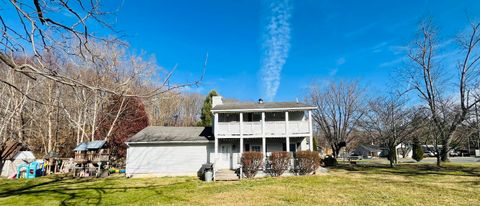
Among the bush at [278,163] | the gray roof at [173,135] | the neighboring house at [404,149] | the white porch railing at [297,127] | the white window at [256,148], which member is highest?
the white porch railing at [297,127]

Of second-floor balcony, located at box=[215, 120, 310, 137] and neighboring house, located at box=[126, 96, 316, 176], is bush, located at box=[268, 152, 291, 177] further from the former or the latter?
second-floor balcony, located at box=[215, 120, 310, 137]

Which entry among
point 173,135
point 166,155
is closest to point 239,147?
point 173,135

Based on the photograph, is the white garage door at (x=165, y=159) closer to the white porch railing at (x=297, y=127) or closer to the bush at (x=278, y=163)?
the bush at (x=278, y=163)

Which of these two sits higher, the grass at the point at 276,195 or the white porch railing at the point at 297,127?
the white porch railing at the point at 297,127

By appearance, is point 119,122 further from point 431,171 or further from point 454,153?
point 454,153

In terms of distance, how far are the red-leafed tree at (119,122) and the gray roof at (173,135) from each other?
19.7 feet

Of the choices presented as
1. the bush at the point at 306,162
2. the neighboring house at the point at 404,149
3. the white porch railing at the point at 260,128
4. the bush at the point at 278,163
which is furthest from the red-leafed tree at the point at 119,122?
the neighboring house at the point at 404,149

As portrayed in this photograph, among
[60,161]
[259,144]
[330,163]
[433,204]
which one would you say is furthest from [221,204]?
[60,161]

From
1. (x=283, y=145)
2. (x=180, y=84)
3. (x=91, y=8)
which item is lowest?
(x=283, y=145)

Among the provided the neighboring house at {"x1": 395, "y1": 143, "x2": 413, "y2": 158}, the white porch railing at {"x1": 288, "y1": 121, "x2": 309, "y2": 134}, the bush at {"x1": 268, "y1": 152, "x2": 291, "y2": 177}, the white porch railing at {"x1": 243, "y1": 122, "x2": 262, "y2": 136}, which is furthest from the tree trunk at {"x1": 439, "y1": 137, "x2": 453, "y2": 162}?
the white porch railing at {"x1": 243, "y1": 122, "x2": 262, "y2": 136}

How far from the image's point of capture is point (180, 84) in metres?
3.53

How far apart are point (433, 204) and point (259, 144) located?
11.9 metres

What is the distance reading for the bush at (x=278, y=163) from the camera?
1517 centimetres

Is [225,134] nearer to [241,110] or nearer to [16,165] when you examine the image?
[241,110]
